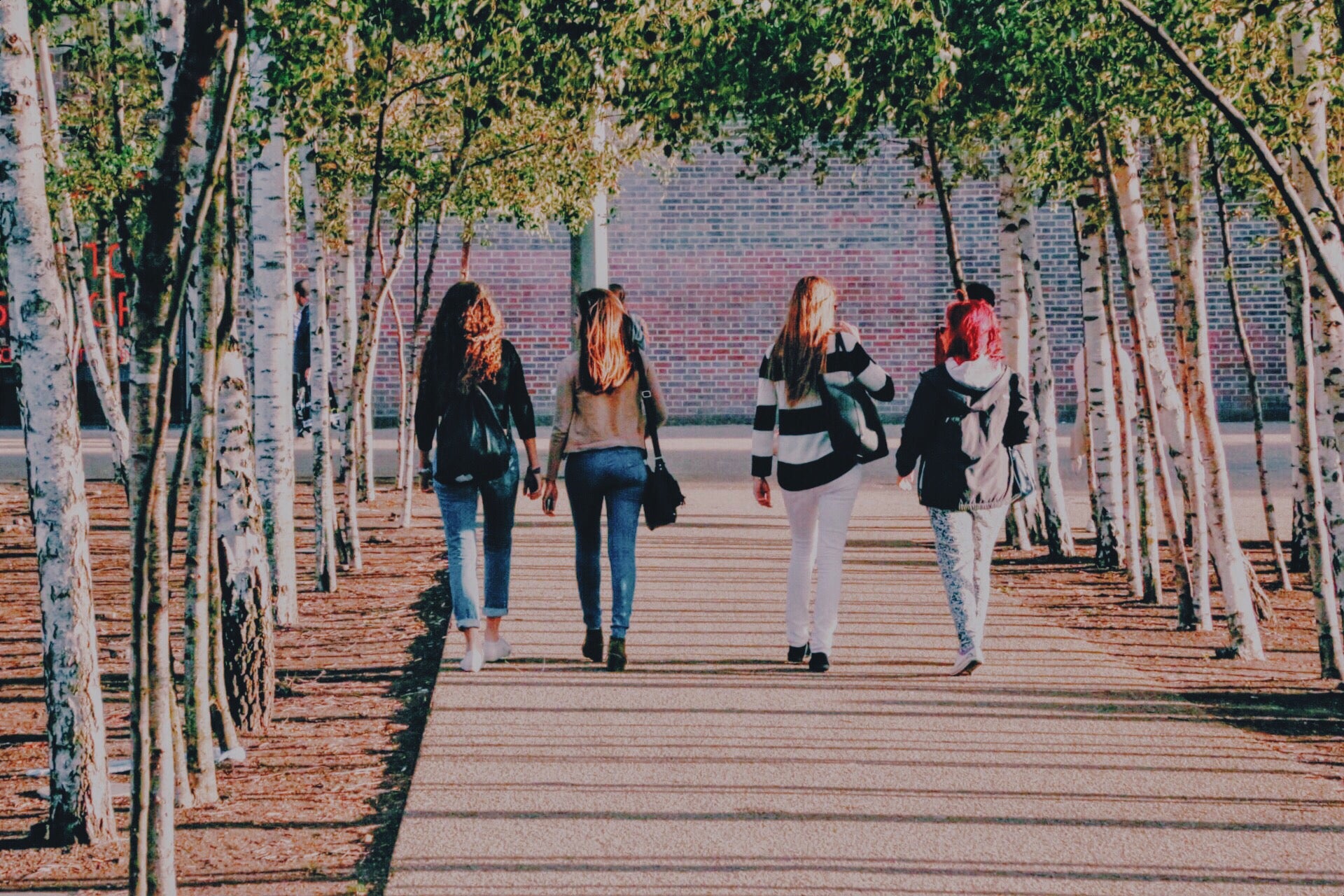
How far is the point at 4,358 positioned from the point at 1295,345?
19.6 meters

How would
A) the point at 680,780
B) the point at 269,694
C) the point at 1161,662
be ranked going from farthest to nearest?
the point at 1161,662 → the point at 269,694 → the point at 680,780

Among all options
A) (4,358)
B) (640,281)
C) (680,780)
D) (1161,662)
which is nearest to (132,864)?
(680,780)

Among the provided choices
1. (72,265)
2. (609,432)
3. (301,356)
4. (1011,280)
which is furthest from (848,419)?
(301,356)

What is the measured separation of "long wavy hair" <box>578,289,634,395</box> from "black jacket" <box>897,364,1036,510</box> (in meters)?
1.34

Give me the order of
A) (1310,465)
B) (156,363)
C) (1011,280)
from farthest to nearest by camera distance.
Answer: (1011,280) → (1310,465) → (156,363)

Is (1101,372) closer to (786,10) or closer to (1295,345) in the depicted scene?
(1295,345)

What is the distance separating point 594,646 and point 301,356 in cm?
1320

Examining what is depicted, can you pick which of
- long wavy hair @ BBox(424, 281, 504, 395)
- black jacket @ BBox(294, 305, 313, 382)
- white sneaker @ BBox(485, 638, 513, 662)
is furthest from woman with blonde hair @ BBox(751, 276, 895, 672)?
black jacket @ BBox(294, 305, 313, 382)

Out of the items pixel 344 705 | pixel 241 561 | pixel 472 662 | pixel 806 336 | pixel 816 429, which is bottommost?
pixel 344 705

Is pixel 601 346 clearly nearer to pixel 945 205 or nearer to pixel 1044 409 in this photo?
pixel 945 205

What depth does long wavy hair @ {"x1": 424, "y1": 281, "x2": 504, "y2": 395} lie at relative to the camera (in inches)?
273

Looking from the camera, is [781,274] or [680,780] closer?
[680,780]

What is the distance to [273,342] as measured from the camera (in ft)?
26.6

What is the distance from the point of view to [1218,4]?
6914mm
